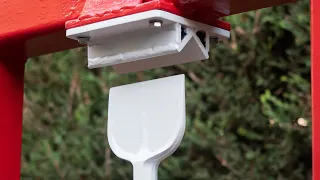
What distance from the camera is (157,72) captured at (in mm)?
2646

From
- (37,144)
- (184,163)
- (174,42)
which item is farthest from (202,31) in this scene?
(37,144)

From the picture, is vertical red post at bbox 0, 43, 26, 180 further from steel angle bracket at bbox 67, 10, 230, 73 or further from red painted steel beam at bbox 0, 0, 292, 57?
steel angle bracket at bbox 67, 10, 230, 73

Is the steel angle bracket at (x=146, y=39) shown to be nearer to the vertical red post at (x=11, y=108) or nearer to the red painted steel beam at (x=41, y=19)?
the red painted steel beam at (x=41, y=19)

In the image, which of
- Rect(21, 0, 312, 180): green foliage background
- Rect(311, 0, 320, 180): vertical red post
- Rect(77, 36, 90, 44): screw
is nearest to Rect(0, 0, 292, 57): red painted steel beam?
Rect(77, 36, 90, 44): screw

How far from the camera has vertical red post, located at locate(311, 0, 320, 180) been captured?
0.89 meters

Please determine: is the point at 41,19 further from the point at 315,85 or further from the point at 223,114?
the point at 223,114

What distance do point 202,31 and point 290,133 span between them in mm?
1143

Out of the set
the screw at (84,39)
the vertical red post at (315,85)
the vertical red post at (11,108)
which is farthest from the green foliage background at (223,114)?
the vertical red post at (315,85)

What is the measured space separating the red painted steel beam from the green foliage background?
103 centimetres

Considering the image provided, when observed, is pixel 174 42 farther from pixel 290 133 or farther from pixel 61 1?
pixel 290 133

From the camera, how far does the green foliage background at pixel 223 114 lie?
226cm

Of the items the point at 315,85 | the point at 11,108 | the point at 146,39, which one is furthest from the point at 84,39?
the point at 315,85

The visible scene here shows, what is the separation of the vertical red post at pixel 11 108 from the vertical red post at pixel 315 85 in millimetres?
739

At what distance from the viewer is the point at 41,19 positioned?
1317 mm
